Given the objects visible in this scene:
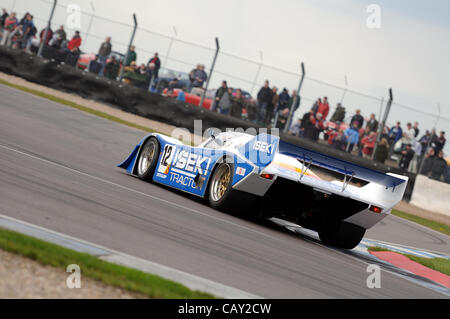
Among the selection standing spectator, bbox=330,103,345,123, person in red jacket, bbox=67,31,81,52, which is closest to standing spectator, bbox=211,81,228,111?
standing spectator, bbox=330,103,345,123

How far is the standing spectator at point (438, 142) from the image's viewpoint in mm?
21516

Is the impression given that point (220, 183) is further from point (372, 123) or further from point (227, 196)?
point (372, 123)

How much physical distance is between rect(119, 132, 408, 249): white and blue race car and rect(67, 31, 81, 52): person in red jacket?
618 inches

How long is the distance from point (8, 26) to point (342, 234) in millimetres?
19752

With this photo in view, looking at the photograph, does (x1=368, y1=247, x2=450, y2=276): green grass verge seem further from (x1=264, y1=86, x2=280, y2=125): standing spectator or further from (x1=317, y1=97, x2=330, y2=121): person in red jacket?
(x1=264, y1=86, x2=280, y2=125): standing spectator

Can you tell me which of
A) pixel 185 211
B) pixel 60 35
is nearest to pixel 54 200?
pixel 185 211

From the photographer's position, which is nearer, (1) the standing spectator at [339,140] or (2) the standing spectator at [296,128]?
(1) the standing spectator at [339,140]

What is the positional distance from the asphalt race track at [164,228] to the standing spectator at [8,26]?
14.3m

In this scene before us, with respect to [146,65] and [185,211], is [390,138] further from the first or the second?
[185,211]

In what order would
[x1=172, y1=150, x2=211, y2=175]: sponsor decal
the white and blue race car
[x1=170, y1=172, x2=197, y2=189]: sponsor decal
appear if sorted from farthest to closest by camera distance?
[x1=170, y1=172, x2=197, y2=189]: sponsor decal < [x1=172, y1=150, x2=211, y2=175]: sponsor decal < the white and blue race car

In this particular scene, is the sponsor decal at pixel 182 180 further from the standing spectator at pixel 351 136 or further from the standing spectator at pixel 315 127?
the standing spectator at pixel 351 136

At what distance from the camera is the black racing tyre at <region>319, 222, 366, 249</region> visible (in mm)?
10805

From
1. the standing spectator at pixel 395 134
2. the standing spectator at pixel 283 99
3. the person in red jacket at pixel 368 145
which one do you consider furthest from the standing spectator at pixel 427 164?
the standing spectator at pixel 283 99

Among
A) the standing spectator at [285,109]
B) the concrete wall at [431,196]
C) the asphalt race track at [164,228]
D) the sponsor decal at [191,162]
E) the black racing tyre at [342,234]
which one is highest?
the standing spectator at [285,109]
